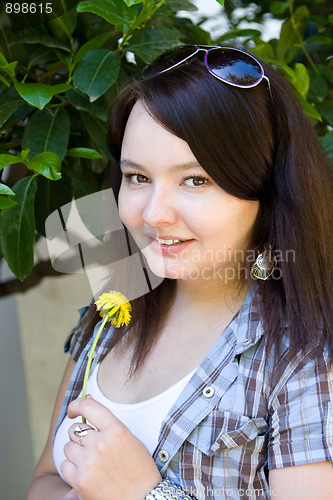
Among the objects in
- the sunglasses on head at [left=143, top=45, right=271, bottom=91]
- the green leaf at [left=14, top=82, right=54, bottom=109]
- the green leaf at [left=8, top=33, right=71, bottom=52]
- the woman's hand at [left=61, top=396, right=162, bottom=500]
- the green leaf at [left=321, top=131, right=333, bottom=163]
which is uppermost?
the green leaf at [left=8, top=33, right=71, bottom=52]

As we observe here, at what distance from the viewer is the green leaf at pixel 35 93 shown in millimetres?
1118

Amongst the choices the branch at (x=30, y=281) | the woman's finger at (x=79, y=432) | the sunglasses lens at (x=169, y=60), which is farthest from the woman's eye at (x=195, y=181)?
the branch at (x=30, y=281)

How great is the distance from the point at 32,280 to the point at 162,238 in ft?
2.50

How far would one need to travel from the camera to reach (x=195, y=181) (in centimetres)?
103

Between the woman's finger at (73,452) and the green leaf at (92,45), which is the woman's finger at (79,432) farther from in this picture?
the green leaf at (92,45)

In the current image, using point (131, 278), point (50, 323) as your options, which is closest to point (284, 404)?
point (131, 278)

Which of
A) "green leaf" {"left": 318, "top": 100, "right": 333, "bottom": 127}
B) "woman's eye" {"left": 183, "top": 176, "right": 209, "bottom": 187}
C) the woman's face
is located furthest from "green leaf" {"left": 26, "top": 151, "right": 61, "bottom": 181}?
"green leaf" {"left": 318, "top": 100, "right": 333, "bottom": 127}

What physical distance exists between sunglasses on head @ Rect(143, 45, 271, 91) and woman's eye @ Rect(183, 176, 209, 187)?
0.17 m

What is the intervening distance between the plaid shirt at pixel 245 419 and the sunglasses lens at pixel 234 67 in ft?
1.38

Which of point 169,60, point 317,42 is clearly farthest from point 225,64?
point 317,42

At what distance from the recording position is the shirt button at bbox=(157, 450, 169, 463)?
3.46 ft

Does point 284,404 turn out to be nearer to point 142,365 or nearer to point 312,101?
point 142,365

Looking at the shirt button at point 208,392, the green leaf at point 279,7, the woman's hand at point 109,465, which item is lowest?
the woman's hand at point 109,465

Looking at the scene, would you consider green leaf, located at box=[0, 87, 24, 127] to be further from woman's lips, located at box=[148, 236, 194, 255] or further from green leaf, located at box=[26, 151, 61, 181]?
woman's lips, located at box=[148, 236, 194, 255]
